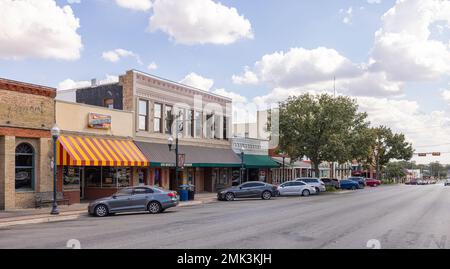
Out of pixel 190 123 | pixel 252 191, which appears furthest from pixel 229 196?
pixel 190 123

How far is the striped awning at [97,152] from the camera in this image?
25.4 meters

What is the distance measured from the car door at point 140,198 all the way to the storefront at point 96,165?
16.3 ft

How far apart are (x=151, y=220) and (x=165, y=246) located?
7.01 meters

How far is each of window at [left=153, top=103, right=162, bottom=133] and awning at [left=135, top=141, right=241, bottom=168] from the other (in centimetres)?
135

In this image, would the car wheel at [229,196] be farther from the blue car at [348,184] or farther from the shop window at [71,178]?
the blue car at [348,184]

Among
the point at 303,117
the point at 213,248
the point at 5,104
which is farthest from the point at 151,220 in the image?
the point at 303,117

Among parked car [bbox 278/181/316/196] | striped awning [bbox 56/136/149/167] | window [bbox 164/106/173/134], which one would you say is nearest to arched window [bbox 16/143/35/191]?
striped awning [bbox 56/136/149/167]

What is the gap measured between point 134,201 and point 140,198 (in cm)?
33

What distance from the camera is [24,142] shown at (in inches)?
958

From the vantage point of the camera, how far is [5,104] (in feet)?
76.2

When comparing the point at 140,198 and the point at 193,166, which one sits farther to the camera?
the point at 193,166

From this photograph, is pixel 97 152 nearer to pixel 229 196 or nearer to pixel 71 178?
pixel 71 178

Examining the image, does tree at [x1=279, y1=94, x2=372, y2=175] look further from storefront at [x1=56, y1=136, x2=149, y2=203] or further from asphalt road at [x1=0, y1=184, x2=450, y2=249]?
asphalt road at [x1=0, y1=184, x2=450, y2=249]

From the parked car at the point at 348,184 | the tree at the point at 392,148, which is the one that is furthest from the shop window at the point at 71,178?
the tree at the point at 392,148
